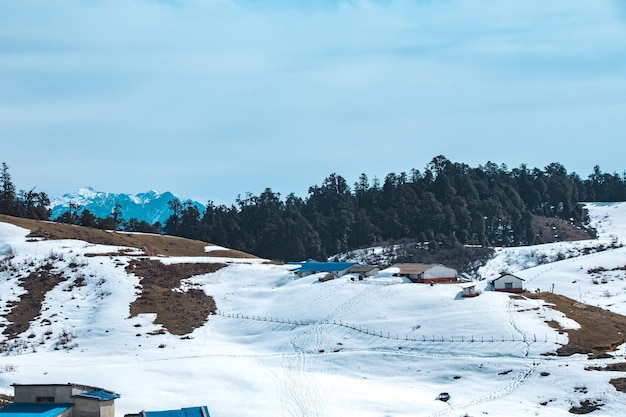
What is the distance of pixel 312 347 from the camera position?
59.2 meters

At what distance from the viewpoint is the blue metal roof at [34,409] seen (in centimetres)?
3166

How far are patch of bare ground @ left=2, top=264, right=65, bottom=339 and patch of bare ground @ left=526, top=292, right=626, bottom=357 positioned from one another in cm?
4875

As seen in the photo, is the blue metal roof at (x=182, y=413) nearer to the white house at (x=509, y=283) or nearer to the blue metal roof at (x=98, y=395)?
the blue metal roof at (x=98, y=395)

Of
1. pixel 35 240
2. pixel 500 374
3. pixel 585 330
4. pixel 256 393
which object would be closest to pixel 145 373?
pixel 256 393

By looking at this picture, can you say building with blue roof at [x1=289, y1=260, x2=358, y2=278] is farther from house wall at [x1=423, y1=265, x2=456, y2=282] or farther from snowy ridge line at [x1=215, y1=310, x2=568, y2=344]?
snowy ridge line at [x1=215, y1=310, x2=568, y2=344]

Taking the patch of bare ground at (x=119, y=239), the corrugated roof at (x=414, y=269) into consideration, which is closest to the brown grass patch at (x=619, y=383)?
the corrugated roof at (x=414, y=269)

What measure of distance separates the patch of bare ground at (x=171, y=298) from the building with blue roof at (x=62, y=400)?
31.4 m

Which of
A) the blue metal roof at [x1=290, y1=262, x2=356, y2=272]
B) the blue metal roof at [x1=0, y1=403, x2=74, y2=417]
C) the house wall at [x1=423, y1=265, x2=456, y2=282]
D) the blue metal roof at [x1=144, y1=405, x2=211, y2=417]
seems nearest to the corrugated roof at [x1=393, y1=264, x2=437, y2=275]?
the house wall at [x1=423, y1=265, x2=456, y2=282]

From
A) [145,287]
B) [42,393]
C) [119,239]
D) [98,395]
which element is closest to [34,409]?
[42,393]

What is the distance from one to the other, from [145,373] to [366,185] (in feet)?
441

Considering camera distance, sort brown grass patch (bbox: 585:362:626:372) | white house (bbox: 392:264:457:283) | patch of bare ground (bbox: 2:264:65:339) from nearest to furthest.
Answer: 1. brown grass patch (bbox: 585:362:626:372)
2. patch of bare ground (bbox: 2:264:65:339)
3. white house (bbox: 392:264:457:283)

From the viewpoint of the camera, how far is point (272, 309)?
237ft

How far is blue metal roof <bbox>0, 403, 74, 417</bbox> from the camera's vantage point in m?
31.7

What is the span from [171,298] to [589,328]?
4298 centimetres
